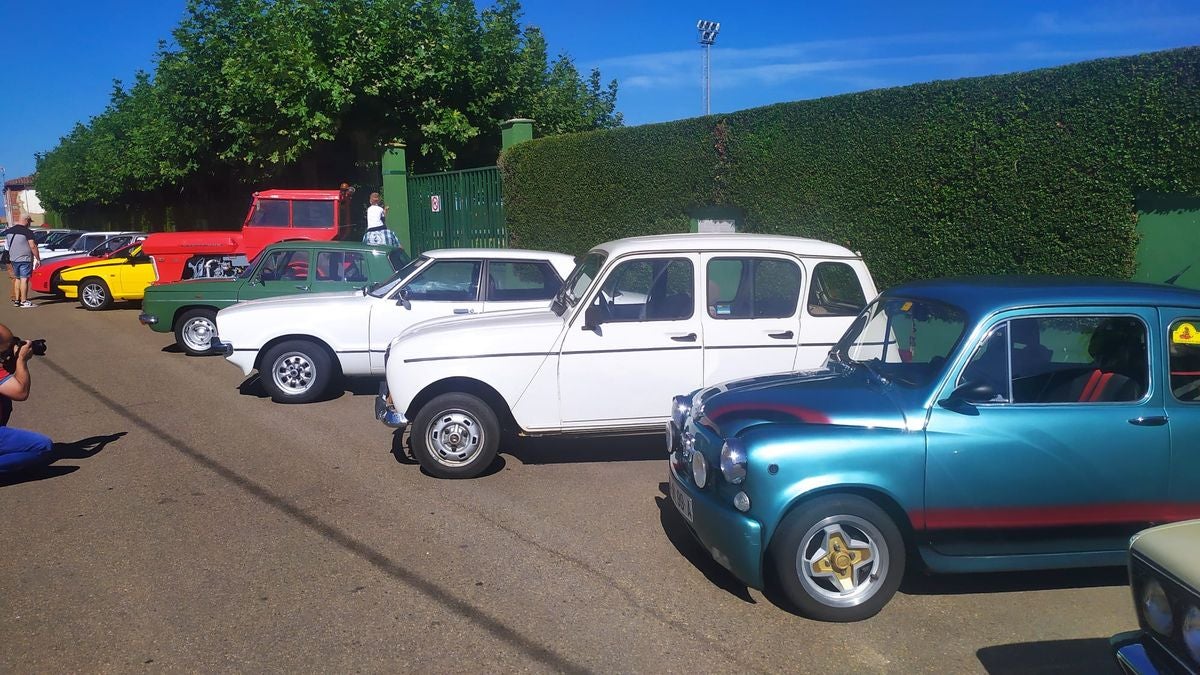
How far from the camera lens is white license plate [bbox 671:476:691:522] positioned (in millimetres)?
4777

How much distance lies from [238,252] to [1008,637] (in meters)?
15.3

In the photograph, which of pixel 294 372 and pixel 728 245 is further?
pixel 294 372

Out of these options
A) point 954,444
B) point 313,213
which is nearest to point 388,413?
point 954,444

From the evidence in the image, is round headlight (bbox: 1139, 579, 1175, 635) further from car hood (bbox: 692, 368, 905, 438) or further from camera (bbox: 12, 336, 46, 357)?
camera (bbox: 12, 336, 46, 357)

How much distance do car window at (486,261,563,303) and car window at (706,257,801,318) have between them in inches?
102

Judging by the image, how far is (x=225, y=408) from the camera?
941 cm

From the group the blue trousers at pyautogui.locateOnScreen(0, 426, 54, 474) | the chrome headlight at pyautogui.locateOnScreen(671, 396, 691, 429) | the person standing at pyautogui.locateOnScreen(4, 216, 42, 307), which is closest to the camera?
the chrome headlight at pyautogui.locateOnScreen(671, 396, 691, 429)

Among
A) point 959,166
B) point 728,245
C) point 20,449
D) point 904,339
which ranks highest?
point 959,166

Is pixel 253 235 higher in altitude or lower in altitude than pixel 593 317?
higher

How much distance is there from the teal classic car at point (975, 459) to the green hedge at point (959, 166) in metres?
3.77

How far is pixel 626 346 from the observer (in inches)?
263

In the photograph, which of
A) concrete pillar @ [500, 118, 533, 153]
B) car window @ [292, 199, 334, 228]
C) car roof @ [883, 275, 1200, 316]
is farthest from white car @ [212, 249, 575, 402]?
car window @ [292, 199, 334, 228]

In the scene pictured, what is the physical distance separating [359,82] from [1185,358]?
17.2 m

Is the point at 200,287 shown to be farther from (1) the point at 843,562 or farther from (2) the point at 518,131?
(1) the point at 843,562
